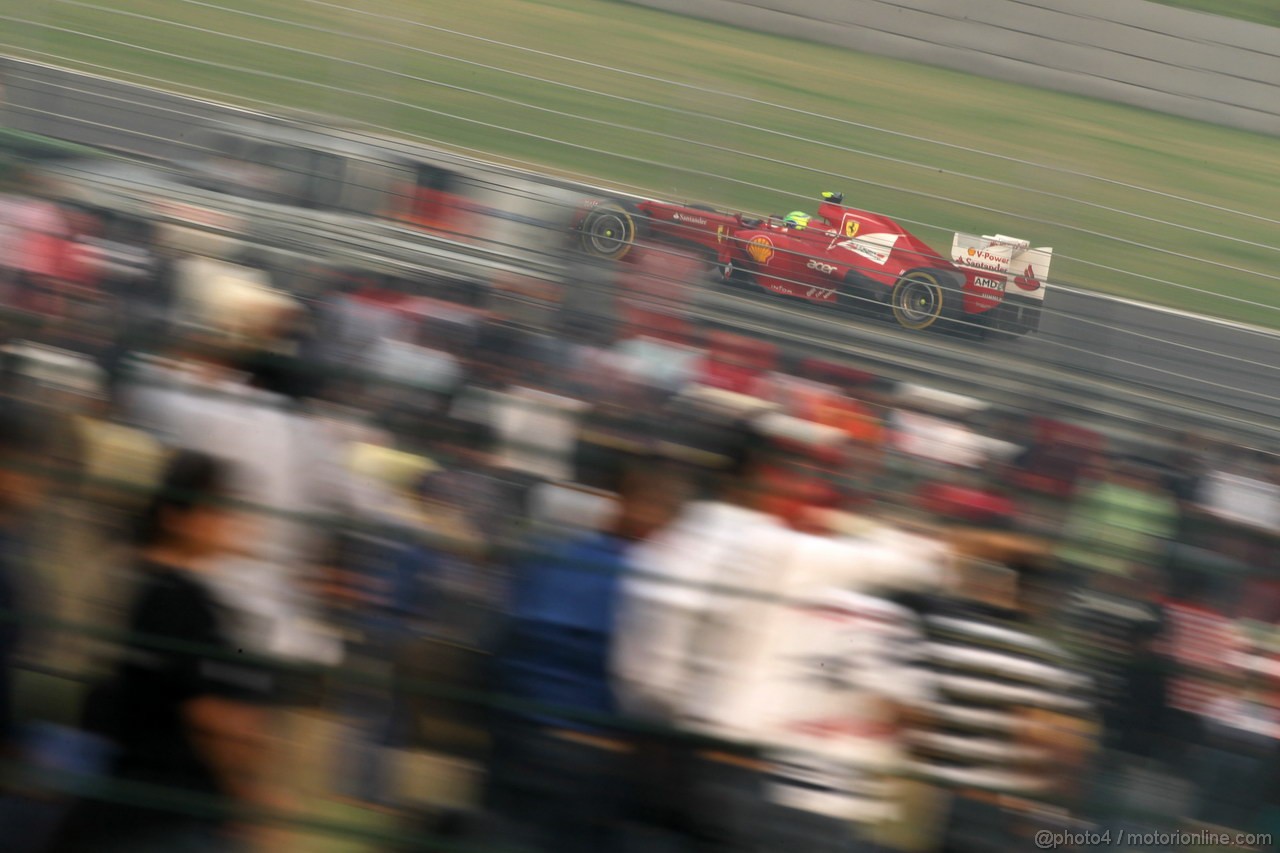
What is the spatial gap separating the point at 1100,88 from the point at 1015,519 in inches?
418

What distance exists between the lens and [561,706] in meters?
1.62

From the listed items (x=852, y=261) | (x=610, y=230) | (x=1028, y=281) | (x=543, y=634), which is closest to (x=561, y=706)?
(x=543, y=634)

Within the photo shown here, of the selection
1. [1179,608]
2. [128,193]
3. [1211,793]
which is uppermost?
[128,193]

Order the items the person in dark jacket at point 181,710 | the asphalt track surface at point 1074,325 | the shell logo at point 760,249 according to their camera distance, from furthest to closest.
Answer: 1. the shell logo at point 760,249
2. the asphalt track surface at point 1074,325
3. the person in dark jacket at point 181,710

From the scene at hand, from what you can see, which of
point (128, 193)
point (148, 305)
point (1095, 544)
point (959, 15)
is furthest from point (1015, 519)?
point (959, 15)

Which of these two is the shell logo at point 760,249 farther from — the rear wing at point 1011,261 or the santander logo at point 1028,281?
the santander logo at point 1028,281

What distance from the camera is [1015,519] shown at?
2.09 meters

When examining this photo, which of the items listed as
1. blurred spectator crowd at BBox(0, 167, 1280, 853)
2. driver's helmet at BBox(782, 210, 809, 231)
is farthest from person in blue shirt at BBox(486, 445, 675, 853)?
driver's helmet at BBox(782, 210, 809, 231)

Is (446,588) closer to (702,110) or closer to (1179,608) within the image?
(1179,608)

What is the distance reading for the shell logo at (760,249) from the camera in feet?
11.7

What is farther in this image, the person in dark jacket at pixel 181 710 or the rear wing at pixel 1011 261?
the rear wing at pixel 1011 261

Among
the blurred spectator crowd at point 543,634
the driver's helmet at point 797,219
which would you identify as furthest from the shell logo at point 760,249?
the blurred spectator crowd at point 543,634

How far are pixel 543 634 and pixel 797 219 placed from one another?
3458 mm

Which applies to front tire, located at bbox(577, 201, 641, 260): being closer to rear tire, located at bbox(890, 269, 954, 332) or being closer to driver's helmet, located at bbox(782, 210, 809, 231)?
rear tire, located at bbox(890, 269, 954, 332)
